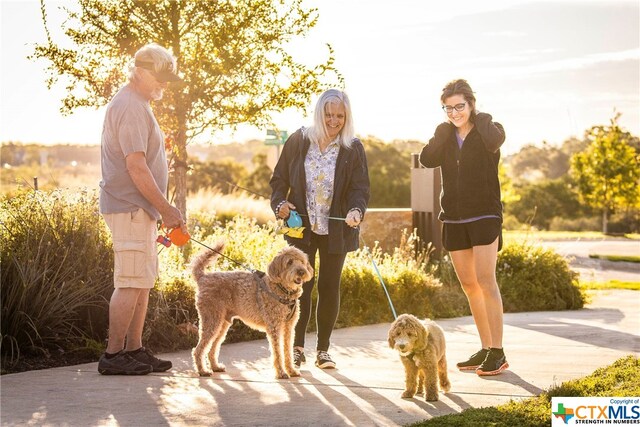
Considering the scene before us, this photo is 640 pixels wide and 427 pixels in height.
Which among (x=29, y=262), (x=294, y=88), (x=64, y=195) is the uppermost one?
(x=294, y=88)

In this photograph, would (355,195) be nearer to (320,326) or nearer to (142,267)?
(320,326)

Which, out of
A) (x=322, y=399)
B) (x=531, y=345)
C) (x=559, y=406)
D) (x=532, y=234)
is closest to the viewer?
(x=559, y=406)

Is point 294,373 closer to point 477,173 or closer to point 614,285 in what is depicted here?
point 477,173

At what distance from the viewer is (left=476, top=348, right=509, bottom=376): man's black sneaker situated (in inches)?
257

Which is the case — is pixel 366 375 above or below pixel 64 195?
below

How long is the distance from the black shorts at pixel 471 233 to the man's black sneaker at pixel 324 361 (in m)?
1.28

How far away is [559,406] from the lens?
17.3 feet

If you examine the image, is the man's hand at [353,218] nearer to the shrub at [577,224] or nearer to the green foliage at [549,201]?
the green foliage at [549,201]

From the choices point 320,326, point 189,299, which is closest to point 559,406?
point 320,326

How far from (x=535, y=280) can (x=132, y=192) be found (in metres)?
7.04

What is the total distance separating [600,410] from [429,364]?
1.09m

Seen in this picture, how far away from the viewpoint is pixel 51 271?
7414 millimetres

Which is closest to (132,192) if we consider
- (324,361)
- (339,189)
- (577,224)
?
(339,189)

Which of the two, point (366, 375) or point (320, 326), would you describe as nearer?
point (366, 375)
